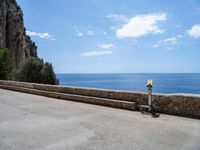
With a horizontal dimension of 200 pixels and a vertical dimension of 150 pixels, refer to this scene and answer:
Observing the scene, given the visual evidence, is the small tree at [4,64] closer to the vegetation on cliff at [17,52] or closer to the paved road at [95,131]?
the vegetation on cliff at [17,52]

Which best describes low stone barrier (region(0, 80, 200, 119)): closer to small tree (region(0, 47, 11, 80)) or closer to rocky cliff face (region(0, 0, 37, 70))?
small tree (region(0, 47, 11, 80))

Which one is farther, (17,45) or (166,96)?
(17,45)

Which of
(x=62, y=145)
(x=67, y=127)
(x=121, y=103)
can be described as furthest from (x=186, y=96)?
(x=62, y=145)

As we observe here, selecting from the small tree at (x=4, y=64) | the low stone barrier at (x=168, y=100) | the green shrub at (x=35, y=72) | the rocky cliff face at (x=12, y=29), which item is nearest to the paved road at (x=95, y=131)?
the low stone barrier at (x=168, y=100)

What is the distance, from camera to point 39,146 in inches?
139

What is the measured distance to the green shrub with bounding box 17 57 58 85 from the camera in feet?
112

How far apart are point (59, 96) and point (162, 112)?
16.2 feet

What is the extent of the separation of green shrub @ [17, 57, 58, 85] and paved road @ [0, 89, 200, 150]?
29.3m

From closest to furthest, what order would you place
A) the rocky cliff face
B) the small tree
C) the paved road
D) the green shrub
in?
the paved road < the small tree < the green shrub < the rocky cliff face

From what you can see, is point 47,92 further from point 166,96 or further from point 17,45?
point 17,45

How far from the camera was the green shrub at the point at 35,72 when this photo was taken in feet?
112

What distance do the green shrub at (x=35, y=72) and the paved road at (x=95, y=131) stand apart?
29.3m

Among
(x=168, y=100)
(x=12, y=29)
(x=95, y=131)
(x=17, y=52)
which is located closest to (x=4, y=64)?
(x=168, y=100)

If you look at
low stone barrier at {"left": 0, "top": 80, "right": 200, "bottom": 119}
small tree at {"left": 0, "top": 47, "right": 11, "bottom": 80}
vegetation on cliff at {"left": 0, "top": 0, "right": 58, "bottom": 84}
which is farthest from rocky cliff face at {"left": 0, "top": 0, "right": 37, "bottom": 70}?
low stone barrier at {"left": 0, "top": 80, "right": 200, "bottom": 119}
